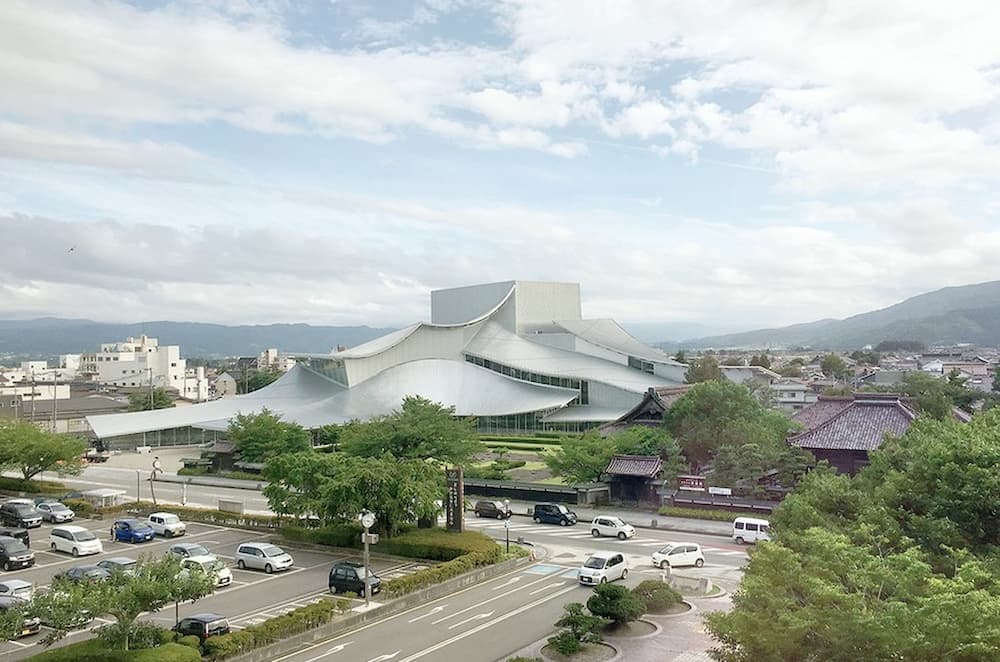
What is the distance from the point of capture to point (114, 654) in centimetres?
1800

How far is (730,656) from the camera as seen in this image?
14.6 metres

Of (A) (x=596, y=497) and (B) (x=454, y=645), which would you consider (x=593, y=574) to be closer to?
(B) (x=454, y=645)

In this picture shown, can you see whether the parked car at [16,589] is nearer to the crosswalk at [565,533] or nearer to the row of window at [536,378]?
the crosswalk at [565,533]

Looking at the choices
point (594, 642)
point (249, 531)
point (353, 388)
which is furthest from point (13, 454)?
point (594, 642)

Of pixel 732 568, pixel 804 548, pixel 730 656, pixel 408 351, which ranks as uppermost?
pixel 408 351

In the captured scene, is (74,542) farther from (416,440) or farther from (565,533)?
(565,533)

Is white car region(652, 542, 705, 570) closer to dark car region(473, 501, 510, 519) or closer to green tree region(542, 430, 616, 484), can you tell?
dark car region(473, 501, 510, 519)

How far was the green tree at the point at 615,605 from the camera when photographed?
21.0m

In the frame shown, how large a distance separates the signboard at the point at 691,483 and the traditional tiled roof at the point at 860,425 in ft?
17.1

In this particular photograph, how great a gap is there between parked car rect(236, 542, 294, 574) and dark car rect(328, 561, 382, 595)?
399cm

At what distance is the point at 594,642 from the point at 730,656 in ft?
20.4

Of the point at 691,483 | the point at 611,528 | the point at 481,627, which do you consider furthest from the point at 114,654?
the point at 691,483

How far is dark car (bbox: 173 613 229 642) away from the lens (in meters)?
20.3

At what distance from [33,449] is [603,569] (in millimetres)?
36113
